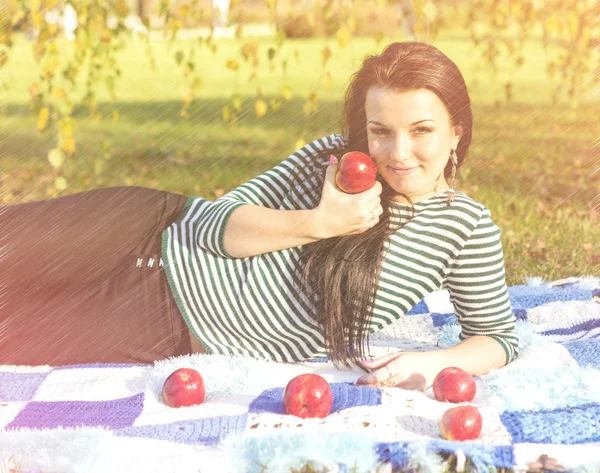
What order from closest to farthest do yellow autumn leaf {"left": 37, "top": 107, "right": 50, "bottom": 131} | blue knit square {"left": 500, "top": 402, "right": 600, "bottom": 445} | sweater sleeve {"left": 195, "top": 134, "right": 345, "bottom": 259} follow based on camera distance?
blue knit square {"left": 500, "top": 402, "right": 600, "bottom": 445}, sweater sleeve {"left": 195, "top": 134, "right": 345, "bottom": 259}, yellow autumn leaf {"left": 37, "top": 107, "right": 50, "bottom": 131}

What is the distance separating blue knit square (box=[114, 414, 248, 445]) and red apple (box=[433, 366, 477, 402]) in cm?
46

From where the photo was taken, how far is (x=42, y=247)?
2395 millimetres

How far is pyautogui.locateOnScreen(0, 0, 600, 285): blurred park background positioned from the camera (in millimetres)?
3715

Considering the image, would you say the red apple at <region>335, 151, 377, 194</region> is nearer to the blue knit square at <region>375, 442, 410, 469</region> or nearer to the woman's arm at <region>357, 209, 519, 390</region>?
the woman's arm at <region>357, 209, 519, 390</region>

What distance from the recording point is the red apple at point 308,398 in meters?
1.87

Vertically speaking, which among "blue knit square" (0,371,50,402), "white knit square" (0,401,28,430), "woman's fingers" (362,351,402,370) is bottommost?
"blue knit square" (0,371,50,402)

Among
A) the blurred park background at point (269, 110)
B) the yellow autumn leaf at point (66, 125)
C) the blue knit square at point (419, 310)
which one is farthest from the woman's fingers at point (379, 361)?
the yellow autumn leaf at point (66, 125)

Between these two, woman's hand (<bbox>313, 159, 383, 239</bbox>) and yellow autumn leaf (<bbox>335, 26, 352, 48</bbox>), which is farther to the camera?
yellow autumn leaf (<bbox>335, 26, 352, 48</bbox>)

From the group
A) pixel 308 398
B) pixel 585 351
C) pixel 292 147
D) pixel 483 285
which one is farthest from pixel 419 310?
pixel 292 147

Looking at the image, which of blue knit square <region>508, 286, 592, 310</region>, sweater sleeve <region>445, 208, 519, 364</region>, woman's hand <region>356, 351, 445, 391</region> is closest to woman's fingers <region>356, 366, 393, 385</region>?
woman's hand <region>356, 351, 445, 391</region>

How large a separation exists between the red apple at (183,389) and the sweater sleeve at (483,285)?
673mm

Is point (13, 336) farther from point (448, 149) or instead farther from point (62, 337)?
point (448, 149)

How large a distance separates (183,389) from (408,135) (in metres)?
0.78

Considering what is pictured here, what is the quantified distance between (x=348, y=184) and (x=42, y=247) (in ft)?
2.96
